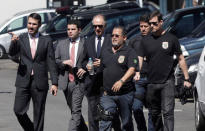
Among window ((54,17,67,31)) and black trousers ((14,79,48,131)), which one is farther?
window ((54,17,67,31))

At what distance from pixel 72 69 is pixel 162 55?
1244mm

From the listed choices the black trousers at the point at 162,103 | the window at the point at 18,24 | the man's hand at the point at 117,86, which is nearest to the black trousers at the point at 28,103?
the man's hand at the point at 117,86

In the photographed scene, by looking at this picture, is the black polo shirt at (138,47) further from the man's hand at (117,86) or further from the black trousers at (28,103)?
the black trousers at (28,103)

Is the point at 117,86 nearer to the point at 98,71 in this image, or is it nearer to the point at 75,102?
the point at 98,71

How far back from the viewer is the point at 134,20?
2297 centimetres

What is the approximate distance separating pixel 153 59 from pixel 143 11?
12627 millimetres

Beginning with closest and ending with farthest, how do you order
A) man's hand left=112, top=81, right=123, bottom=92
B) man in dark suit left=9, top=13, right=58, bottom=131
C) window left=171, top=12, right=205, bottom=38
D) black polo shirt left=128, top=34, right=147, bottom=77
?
man's hand left=112, top=81, right=123, bottom=92 → man in dark suit left=9, top=13, right=58, bottom=131 → black polo shirt left=128, top=34, right=147, bottom=77 → window left=171, top=12, right=205, bottom=38

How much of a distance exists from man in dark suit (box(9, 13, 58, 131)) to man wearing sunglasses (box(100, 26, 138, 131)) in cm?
79

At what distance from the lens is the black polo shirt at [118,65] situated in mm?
10172

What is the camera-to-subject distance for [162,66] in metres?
10.7

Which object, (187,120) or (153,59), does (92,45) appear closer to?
(153,59)

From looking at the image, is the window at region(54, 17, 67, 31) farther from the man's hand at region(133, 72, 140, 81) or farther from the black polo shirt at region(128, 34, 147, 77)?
the man's hand at region(133, 72, 140, 81)

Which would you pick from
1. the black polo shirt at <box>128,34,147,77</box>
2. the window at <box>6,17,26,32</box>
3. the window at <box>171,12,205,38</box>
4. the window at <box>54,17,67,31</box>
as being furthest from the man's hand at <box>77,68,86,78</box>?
the window at <box>6,17,26,32</box>

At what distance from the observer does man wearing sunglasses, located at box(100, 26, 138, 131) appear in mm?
10156
